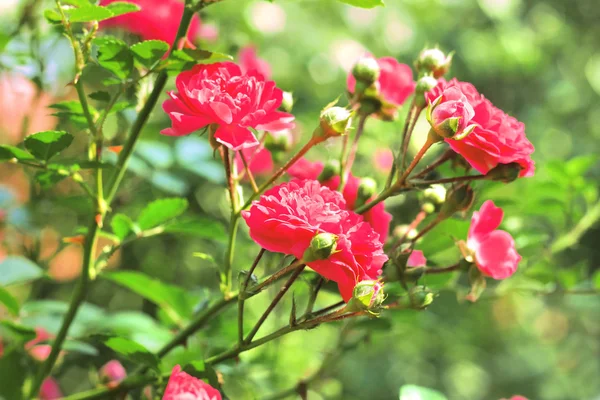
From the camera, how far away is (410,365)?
233 centimetres

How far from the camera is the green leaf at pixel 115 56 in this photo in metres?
0.67

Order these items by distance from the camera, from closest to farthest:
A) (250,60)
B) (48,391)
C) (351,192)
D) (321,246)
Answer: (321,246) < (351,192) < (48,391) < (250,60)

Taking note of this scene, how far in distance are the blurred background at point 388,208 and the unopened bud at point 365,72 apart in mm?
117

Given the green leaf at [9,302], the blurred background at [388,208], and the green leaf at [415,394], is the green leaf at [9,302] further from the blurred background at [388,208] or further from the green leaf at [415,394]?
the green leaf at [415,394]

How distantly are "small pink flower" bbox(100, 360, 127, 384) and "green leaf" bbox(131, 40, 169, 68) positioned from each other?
15.9 inches

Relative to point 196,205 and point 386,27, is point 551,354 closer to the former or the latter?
point 386,27

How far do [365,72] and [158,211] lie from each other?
291 millimetres

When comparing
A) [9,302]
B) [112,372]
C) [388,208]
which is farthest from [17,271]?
[388,208]

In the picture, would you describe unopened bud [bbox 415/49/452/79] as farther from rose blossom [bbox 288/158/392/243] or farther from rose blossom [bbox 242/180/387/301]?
rose blossom [bbox 242/180/387/301]

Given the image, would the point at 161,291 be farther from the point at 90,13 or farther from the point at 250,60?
the point at 250,60

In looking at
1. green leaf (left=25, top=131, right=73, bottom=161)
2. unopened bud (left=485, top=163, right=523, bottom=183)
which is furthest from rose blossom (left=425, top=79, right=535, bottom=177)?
green leaf (left=25, top=131, right=73, bottom=161)

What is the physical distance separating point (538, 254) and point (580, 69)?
173 cm

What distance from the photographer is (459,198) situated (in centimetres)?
73

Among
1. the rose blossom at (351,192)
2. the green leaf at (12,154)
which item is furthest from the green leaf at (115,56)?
the rose blossom at (351,192)
